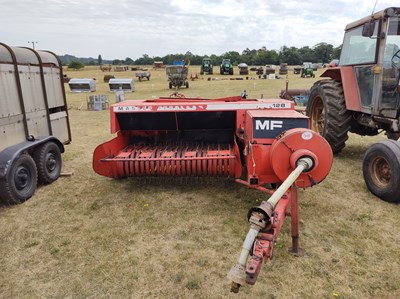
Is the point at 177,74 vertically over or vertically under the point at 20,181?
over

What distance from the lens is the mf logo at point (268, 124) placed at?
3.39m

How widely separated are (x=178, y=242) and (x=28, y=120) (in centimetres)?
290

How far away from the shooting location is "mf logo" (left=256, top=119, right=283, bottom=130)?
11.1 ft

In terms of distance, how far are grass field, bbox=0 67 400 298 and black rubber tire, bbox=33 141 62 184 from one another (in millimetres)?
156

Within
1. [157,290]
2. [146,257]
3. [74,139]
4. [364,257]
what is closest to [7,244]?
[146,257]

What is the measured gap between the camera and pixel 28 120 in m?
4.71

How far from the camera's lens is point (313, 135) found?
117 inches

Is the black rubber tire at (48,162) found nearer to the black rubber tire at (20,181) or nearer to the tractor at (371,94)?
the black rubber tire at (20,181)

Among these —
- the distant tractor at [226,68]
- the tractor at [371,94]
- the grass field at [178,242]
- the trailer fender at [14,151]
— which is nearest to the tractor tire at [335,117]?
the tractor at [371,94]

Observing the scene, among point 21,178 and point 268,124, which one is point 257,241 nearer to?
point 268,124

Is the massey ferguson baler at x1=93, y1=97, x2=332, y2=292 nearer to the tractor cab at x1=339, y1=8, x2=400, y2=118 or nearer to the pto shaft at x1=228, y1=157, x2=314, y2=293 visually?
the pto shaft at x1=228, y1=157, x2=314, y2=293

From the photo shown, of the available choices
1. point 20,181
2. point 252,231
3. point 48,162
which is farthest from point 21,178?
Answer: point 252,231

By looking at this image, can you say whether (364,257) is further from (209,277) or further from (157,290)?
(157,290)

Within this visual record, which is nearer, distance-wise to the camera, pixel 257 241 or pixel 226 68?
pixel 257 241
